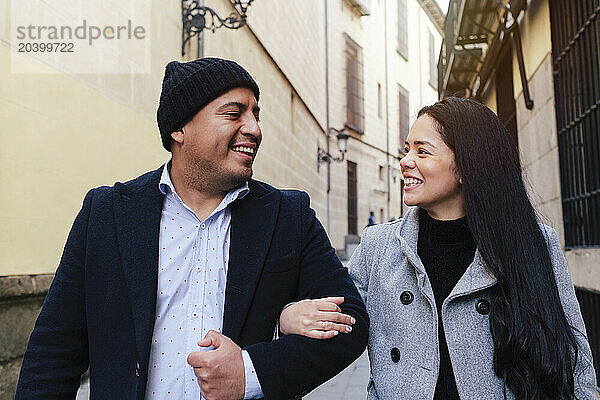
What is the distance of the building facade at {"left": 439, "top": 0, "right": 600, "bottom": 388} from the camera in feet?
16.6

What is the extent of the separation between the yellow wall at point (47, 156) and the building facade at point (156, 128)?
0.03 ft

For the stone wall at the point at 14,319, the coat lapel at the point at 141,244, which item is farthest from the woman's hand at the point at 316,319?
the stone wall at the point at 14,319

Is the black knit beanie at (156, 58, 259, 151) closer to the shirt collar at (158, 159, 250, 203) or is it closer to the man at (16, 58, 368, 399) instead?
the man at (16, 58, 368, 399)

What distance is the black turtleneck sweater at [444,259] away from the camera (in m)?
2.28

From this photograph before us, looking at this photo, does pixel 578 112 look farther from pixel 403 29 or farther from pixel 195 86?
pixel 403 29

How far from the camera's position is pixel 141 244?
80.5 inches

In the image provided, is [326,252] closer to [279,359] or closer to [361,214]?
[279,359]

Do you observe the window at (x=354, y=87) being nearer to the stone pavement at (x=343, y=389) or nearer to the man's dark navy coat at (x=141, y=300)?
the stone pavement at (x=343, y=389)

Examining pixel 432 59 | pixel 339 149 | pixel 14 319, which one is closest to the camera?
pixel 14 319

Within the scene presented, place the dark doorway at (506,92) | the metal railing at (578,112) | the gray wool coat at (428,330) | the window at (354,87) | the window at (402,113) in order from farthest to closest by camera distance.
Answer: the window at (402,113), the window at (354,87), the dark doorway at (506,92), the metal railing at (578,112), the gray wool coat at (428,330)

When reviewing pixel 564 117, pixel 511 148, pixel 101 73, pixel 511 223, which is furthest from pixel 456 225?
pixel 101 73

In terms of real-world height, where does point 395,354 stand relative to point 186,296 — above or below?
below

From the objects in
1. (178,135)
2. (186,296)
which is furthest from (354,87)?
(186,296)

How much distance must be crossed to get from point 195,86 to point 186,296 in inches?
25.9
